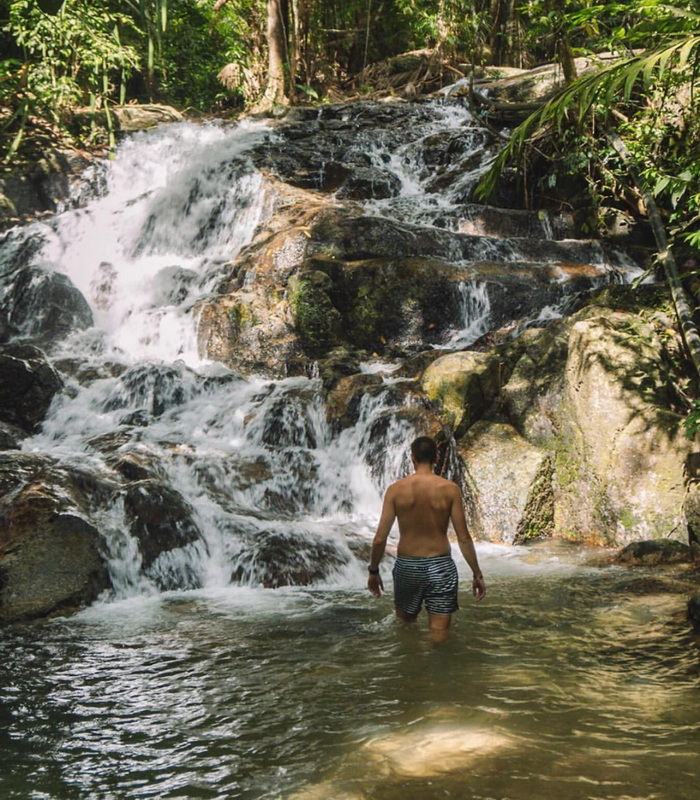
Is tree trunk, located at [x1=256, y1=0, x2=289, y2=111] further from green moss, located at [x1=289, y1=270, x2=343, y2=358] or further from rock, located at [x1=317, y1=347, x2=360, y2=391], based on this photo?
rock, located at [x1=317, y1=347, x2=360, y2=391]

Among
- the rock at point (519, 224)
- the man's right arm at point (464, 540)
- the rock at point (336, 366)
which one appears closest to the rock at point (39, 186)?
the rock at point (336, 366)

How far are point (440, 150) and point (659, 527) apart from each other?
45.4ft

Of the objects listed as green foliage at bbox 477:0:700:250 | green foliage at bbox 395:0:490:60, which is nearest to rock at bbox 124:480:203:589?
green foliage at bbox 477:0:700:250

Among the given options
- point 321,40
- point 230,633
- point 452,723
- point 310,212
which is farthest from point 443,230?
point 321,40

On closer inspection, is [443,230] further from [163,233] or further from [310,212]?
[163,233]

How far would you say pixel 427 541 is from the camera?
544cm

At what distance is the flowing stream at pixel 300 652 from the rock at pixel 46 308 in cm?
206

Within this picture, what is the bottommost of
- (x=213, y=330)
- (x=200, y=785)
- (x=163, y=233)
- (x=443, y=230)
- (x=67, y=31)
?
(x=200, y=785)

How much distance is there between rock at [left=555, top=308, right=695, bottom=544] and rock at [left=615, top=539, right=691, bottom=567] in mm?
700

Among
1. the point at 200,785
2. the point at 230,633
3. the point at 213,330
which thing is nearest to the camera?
the point at 200,785

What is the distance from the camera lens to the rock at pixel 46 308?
52.6 ft

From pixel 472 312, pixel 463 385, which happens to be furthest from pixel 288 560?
pixel 472 312

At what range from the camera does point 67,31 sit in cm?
1886

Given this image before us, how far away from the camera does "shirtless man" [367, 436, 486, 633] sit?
17.8 feet
